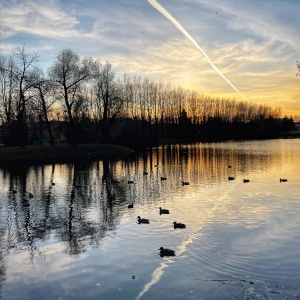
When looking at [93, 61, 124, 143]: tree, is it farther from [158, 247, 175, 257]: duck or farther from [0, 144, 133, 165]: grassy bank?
[158, 247, 175, 257]: duck

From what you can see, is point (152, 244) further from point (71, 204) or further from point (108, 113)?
point (108, 113)

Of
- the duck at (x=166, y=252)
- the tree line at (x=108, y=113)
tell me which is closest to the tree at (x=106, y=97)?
the tree line at (x=108, y=113)

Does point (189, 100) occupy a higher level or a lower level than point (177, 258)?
higher

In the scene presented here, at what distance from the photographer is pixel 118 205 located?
1902 cm

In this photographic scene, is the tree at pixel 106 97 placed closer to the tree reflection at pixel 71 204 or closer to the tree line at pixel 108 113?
the tree line at pixel 108 113

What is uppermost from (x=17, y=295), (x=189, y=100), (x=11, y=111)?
(x=189, y=100)

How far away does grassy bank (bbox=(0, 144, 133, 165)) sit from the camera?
163ft

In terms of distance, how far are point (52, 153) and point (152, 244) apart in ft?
151

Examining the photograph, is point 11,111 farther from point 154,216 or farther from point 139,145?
point 154,216

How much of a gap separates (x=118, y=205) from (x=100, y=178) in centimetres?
1220

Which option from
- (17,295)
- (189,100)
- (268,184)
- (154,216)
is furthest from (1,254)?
(189,100)

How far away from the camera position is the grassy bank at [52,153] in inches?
1960

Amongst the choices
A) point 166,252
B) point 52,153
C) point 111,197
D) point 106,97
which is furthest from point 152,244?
point 106,97

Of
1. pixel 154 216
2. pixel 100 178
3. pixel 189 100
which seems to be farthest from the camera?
pixel 189 100
